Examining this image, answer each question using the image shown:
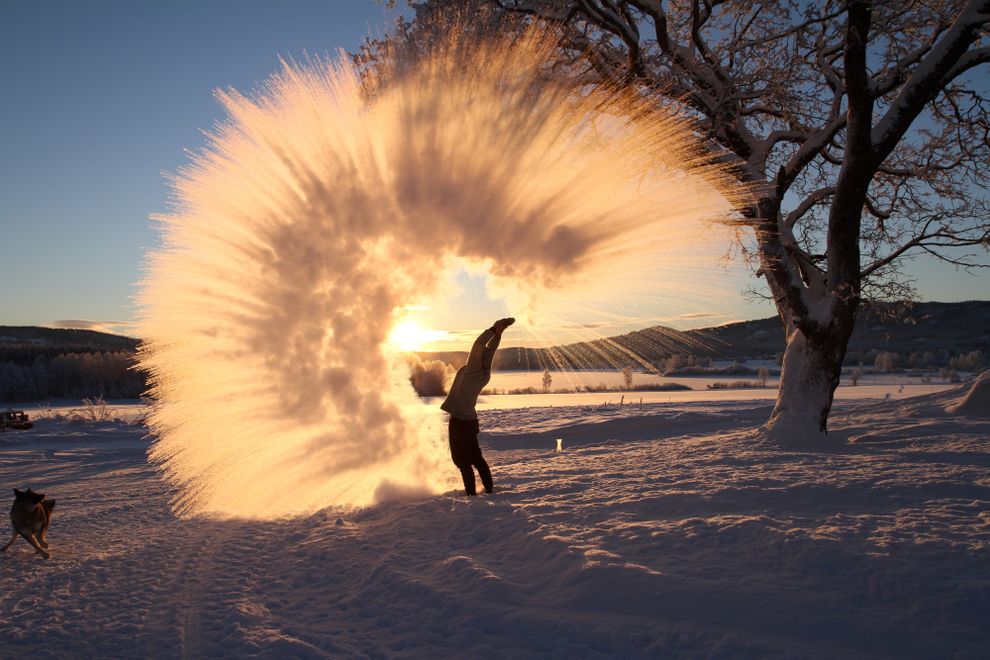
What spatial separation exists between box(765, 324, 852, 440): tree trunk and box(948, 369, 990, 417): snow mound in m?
4.14

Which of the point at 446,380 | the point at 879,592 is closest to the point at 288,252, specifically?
the point at 879,592

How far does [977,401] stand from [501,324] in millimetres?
10307

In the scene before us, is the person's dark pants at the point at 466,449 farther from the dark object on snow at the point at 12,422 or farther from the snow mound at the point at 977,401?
the dark object on snow at the point at 12,422

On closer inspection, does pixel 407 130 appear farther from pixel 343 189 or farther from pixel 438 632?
pixel 438 632

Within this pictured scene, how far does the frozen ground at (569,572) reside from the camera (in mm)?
3439

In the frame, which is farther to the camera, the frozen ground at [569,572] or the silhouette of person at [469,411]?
the silhouette of person at [469,411]

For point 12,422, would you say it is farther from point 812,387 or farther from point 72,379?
point 72,379

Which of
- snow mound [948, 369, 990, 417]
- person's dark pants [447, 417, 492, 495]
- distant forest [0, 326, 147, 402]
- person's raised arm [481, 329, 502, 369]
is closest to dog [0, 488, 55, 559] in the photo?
person's dark pants [447, 417, 492, 495]

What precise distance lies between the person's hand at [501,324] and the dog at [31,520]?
15.2ft

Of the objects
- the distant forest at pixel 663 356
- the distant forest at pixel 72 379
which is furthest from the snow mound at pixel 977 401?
the distant forest at pixel 72 379

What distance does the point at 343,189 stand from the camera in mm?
7625

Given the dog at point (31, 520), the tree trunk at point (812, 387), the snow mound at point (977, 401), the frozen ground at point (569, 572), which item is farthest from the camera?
the snow mound at point (977, 401)

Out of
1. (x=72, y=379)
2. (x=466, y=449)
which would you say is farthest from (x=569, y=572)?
(x=72, y=379)

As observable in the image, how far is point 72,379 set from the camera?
5362 cm
